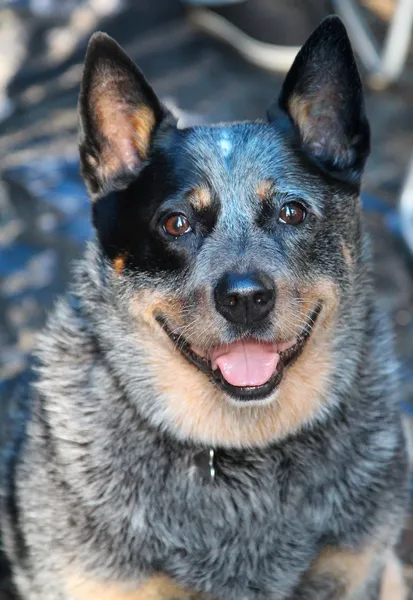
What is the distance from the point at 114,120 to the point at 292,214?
2.05 feet

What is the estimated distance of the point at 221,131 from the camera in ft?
9.27

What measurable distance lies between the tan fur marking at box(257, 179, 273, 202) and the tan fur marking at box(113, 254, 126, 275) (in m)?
0.46

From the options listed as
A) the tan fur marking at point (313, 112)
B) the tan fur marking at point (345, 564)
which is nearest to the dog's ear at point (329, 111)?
the tan fur marking at point (313, 112)

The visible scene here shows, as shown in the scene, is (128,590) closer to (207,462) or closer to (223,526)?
(223,526)

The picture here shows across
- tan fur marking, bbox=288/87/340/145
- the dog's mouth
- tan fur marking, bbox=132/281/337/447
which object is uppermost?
tan fur marking, bbox=288/87/340/145

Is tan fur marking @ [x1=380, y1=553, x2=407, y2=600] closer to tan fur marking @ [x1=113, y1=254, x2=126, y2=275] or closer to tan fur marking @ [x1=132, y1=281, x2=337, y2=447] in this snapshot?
tan fur marking @ [x1=132, y1=281, x2=337, y2=447]

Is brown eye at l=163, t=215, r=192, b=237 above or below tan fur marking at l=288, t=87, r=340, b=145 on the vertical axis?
below

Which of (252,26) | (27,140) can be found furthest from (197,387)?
(252,26)

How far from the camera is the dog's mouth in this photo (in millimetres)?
2574

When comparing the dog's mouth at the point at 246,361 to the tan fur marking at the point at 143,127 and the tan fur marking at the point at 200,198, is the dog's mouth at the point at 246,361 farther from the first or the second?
the tan fur marking at the point at 143,127

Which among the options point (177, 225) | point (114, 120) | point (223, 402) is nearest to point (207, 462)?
point (223, 402)

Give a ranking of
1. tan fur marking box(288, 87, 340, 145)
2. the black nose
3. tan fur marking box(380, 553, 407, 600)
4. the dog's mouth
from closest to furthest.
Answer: the black nose
the dog's mouth
tan fur marking box(288, 87, 340, 145)
tan fur marking box(380, 553, 407, 600)

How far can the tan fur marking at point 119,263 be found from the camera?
8.88 feet

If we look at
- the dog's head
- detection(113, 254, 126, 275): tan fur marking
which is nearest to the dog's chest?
the dog's head
